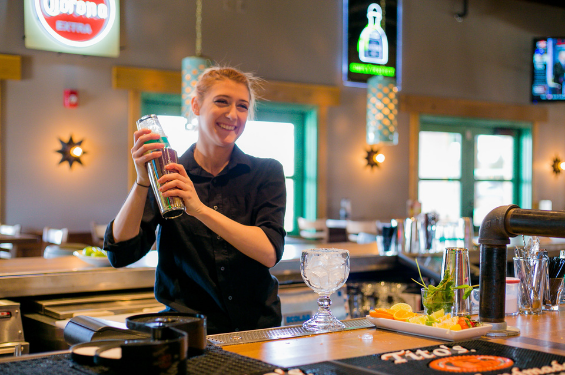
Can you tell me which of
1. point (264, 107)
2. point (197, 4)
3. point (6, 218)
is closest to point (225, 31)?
point (197, 4)

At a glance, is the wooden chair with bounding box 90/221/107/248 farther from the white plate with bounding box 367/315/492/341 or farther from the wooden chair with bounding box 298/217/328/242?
the white plate with bounding box 367/315/492/341

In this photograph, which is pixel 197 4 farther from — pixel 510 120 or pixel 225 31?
pixel 510 120

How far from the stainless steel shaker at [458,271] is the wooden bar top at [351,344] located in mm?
134

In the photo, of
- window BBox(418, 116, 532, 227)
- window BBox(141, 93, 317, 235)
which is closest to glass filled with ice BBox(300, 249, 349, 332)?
window BBox(141, 93, 317, 235)

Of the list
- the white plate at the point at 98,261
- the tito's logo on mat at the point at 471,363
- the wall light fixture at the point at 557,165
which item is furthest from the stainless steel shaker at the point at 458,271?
the wall light fixture at the point at 557,165

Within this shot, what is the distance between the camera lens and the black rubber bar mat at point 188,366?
0.91 metres

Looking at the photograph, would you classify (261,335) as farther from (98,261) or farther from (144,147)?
(98,261)

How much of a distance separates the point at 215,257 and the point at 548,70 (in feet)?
27.4

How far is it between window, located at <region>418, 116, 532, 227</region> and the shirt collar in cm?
715

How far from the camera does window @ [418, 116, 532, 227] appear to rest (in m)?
8.75

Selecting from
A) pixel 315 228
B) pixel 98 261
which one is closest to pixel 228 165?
pixel 98 261

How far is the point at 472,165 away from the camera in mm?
9062

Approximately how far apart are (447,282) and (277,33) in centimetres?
647

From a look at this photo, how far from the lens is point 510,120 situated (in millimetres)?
9188
